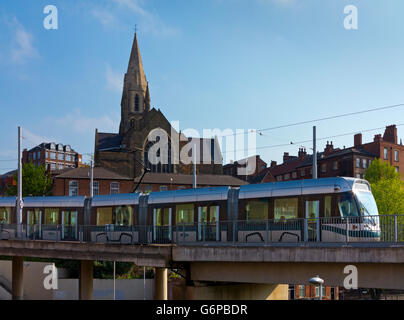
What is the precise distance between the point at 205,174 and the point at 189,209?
67.7 metres

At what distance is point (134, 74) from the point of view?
107 meters

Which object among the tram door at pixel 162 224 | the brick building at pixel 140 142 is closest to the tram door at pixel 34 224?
the tram door at pixel 162 224

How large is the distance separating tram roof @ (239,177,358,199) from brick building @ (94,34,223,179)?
53.9m

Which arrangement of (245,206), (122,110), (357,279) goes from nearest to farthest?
1. (357,279)
2. (245,206)
3. (122,110)

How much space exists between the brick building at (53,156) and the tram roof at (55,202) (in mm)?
105264

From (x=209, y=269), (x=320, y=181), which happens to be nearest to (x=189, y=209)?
(x=209, y=269)

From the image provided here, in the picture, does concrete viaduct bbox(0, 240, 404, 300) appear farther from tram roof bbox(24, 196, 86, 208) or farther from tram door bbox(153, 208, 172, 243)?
tram roof bbox(24, 196, 86, 208)

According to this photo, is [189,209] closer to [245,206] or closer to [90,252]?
[245,206]

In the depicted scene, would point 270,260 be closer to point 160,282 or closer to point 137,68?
point 160,282

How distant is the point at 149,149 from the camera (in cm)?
9138

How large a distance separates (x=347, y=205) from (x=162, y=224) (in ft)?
34.0

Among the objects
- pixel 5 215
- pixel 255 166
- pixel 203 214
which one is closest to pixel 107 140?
pixel 255 166

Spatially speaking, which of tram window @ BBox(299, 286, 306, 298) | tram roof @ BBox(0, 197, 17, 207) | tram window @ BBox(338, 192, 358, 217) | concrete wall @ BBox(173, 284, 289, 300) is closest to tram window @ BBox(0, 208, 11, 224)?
tram roof @ BBox(0, 197, 17, 207)

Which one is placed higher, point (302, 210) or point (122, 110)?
point (122, 110)
